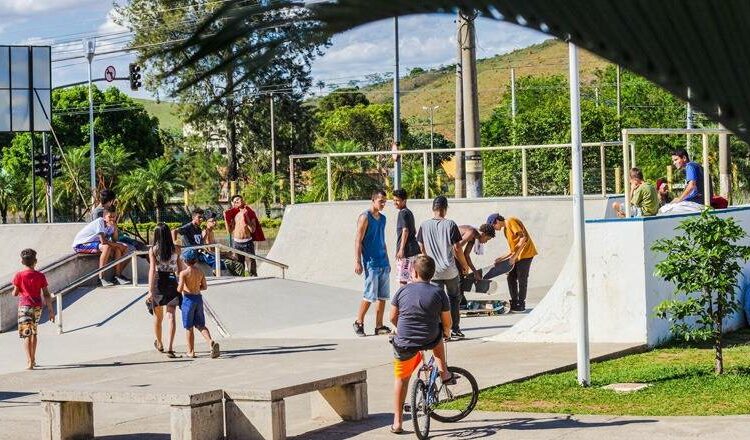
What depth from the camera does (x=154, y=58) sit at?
2682 millimetres

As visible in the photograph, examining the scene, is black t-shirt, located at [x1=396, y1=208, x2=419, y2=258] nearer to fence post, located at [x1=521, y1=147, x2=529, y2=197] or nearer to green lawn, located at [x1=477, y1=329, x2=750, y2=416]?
green lawn, located at [x1=477, y1=329, x2=750, y2=416]

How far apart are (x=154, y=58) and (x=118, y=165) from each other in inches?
3079

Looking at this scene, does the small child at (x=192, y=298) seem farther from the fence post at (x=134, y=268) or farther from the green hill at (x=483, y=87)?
the green hill at (x=483, y=87)

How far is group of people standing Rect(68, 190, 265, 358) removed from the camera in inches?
576

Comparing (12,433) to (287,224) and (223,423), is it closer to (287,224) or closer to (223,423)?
(223,423)

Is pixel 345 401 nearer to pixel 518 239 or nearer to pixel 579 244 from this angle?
pixel 579 244

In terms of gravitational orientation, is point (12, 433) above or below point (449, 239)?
below

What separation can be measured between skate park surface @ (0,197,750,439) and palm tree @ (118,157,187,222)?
50.4 m

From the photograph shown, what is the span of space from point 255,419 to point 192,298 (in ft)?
17.5

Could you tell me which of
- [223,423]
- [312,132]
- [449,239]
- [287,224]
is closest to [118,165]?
[312,132]

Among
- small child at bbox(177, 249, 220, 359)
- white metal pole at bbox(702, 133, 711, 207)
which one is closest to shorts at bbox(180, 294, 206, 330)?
small child at bbox(177, 249, 220, 359)

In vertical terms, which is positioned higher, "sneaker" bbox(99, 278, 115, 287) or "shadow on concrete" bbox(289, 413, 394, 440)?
"sneaker" bbox(99, 278, 115, 287)

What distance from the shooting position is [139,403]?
9320mm

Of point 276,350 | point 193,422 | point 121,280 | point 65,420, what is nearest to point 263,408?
point 193,422
